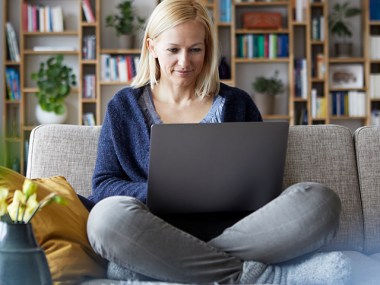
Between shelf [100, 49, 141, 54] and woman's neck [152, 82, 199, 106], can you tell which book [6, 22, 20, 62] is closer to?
shelf [100, 49, 141, 54]

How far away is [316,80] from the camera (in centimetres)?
587

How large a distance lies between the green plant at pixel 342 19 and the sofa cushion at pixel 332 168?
380cm

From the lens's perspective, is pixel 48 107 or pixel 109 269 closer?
pixel 109 269

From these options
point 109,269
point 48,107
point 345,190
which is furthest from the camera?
point 48,107

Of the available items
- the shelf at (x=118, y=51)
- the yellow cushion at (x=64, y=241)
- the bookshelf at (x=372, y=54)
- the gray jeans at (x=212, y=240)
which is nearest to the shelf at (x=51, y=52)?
the shelf at (x=118, y=51)

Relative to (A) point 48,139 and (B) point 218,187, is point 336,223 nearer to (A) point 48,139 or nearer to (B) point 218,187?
(B) point 218,187

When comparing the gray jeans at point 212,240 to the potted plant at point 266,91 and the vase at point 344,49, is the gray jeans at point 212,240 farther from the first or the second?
the vase at point 344,49

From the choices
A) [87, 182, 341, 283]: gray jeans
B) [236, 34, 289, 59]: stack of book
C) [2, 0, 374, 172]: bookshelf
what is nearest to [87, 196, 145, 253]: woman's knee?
[87, 182, 341, 283]: gray jeans

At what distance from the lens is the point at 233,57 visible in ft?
19.0

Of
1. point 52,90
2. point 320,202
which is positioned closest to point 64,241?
point 320,202

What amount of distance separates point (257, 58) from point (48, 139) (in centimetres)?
388

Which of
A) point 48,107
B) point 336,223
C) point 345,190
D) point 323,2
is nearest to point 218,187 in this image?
point 336,223

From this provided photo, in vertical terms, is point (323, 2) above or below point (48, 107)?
above

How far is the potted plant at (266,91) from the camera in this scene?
19.0 ft
